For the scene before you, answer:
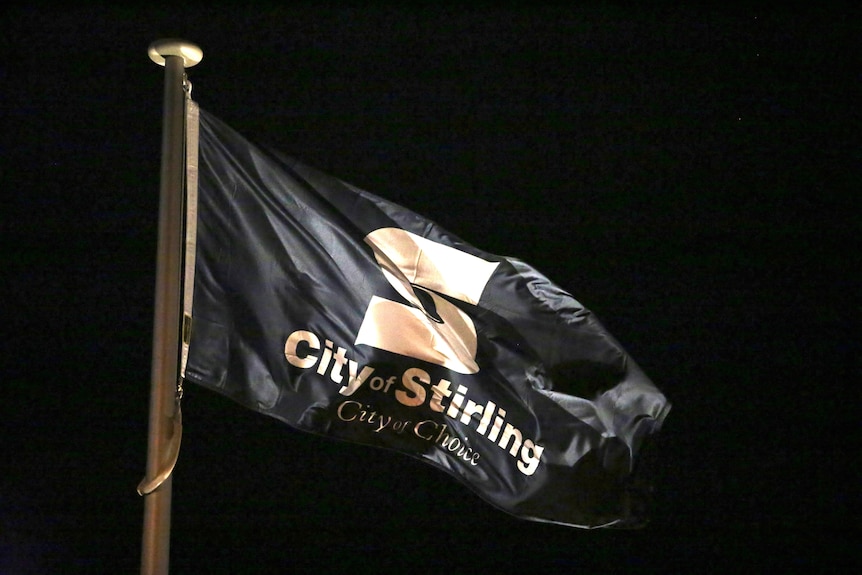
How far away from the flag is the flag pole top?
0.18 meters

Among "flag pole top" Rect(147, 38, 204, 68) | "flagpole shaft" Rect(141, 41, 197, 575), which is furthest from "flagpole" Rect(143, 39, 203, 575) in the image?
"flag pole top" Rect(147, 38, 204, 68)

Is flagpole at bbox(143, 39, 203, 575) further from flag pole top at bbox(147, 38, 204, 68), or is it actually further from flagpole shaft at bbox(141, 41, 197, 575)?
flag pole top at bbox(147, 38, 204, 68)

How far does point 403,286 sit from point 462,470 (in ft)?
1.41

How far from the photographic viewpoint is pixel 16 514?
3.36m

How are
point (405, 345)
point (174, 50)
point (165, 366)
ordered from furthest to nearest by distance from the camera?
1. point (405, 345)
2. point (174, 50)
3. point (165, 366)

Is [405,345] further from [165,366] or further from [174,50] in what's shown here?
[174,50]

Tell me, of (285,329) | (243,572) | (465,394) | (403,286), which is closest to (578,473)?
(465,394)

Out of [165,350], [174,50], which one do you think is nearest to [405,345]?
[165,350]

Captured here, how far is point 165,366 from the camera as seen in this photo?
149 centimetres

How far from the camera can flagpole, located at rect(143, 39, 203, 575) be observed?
57.7 inches

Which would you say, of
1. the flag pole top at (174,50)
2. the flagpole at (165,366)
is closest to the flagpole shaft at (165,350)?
the flagpole at (165,366)

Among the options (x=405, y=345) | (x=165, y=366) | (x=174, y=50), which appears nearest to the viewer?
(x=165, y=366)

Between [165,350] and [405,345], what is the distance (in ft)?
1.92

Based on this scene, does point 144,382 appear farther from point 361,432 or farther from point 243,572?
point 361,432
